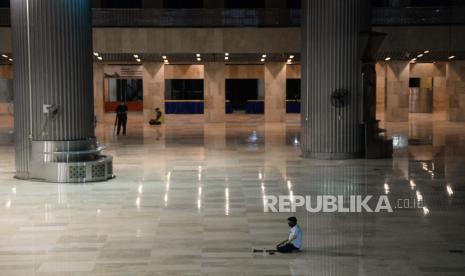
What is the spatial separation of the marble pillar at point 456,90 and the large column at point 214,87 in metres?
13.0

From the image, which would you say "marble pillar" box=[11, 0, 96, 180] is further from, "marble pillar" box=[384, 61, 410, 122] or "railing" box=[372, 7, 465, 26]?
"marble pillar" box=[384, 61, 410, 122]

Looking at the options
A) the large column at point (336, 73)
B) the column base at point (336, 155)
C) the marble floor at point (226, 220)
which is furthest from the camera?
the column base at point (336, 155)

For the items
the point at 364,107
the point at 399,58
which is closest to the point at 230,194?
the point at 364,107

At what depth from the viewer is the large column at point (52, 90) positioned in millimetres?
18047

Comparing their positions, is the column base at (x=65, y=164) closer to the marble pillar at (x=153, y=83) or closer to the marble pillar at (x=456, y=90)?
the marble pillar at (x=153, y=83)

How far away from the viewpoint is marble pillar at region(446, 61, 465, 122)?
134ft

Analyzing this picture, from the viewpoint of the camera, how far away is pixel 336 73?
22766mm

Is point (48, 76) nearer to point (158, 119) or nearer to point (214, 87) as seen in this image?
point (158, 119)

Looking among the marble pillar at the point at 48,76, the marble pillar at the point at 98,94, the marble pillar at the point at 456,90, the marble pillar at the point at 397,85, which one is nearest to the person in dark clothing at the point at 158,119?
the marble pillar at the point at 98,94

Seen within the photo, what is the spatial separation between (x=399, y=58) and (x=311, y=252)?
28.3 meters

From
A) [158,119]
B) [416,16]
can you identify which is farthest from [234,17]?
[416,16]

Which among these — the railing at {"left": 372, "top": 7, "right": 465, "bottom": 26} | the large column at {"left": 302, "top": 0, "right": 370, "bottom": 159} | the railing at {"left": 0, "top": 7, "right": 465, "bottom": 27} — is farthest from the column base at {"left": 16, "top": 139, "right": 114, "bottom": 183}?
the railing at {"left": 372, "top": 7, "right": 465, "bottom": 26}

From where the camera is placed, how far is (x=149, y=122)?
39.4 m

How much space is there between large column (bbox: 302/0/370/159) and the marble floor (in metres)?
1.08
